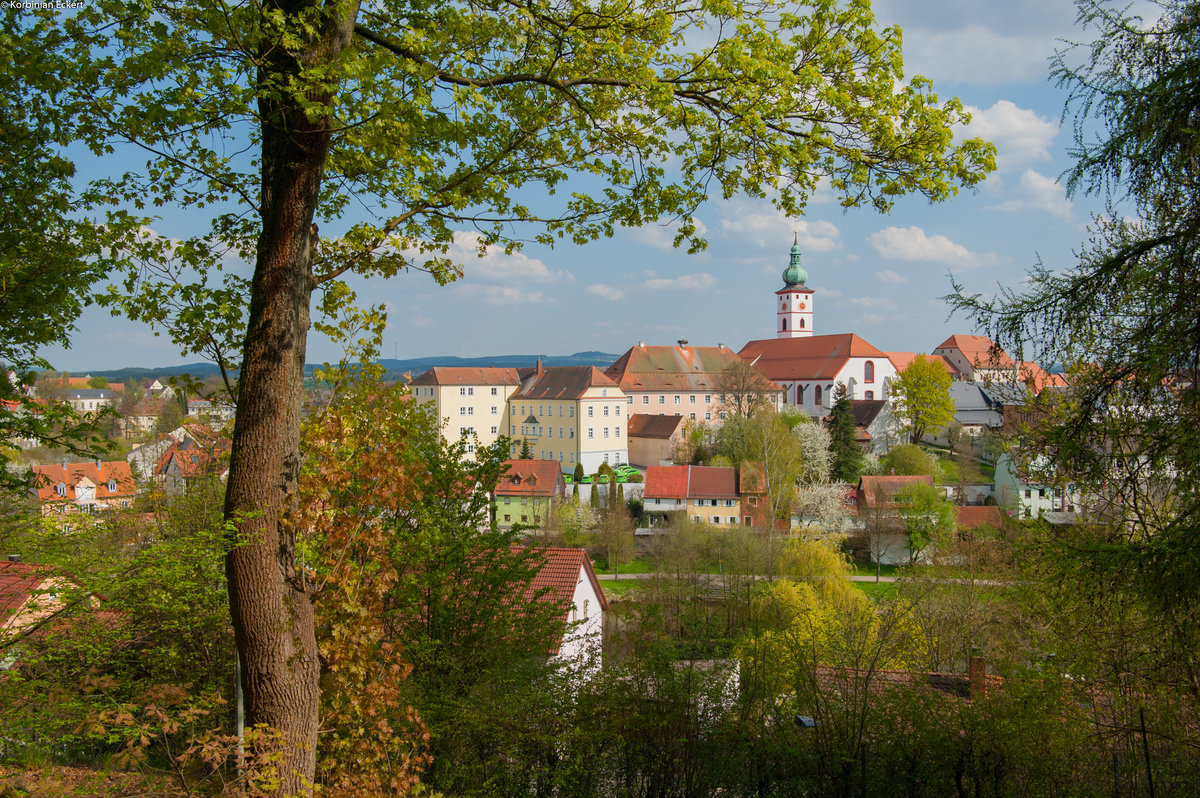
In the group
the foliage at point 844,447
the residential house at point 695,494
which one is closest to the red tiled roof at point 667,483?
the residential house at point 695,494

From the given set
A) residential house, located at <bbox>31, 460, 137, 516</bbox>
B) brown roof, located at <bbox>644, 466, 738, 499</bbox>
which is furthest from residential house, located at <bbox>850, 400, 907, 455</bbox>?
residential house, located at <bbox>31, 460, 137, 516</bbox>

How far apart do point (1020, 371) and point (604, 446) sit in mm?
52266

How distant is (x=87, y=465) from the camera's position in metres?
36.8

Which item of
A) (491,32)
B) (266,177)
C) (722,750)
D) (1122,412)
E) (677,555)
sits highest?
(491,32)

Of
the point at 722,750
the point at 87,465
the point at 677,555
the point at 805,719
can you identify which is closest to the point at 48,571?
the point at 722,750

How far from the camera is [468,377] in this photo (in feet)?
220

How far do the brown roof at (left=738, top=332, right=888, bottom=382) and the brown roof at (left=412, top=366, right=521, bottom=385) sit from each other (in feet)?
89.9

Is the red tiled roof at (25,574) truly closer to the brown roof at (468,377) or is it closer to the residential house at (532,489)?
the residential house at (532,489)

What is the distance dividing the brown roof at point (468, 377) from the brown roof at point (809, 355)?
2739 centimetres

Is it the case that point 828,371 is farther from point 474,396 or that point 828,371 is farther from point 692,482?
point 692,482

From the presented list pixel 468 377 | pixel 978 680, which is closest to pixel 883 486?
pixel 978 680

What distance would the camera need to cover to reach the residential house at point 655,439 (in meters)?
58.6

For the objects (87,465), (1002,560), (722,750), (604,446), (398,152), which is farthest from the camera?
(604,446)

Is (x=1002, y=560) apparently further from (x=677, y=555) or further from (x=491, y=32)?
(x=491, y=32)
